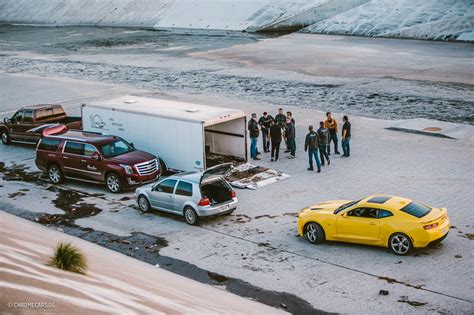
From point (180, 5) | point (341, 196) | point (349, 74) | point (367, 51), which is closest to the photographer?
point (341, 196)

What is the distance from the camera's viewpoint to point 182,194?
1958cm

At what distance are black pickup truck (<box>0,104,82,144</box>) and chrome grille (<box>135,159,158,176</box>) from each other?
725 centimetres

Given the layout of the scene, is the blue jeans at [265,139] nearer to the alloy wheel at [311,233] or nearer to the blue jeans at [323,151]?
the blue jeans at [323,151]

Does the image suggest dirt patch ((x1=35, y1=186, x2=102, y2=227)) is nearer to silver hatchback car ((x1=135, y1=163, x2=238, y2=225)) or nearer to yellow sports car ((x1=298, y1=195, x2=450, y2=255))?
silver hatchback car ((x1=135, y1=163, x2=238, y2=225))

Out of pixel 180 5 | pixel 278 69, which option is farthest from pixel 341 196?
pixel 180 5

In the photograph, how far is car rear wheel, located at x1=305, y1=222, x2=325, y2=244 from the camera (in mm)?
17359

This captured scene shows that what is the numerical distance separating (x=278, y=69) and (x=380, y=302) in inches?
1391

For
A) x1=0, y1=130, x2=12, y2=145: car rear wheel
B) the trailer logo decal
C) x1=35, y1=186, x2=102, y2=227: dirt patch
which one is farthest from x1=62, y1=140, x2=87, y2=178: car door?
x1=0, y1=130, x2=12, y2=145: car rear wheel

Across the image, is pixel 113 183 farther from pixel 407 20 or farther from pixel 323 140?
pixel 407 20

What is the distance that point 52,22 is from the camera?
97.6 meters

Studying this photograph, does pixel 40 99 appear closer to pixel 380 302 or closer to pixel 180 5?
pixel 380 302

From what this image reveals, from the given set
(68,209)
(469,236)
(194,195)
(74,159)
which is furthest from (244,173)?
(469,236)

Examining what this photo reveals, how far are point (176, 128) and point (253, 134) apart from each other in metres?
3.39

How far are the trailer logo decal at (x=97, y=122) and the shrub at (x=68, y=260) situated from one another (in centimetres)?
1405
